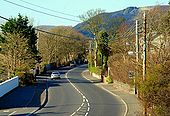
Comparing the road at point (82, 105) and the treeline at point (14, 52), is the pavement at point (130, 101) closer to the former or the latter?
the road at point (82, 105)

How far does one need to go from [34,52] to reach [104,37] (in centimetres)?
1323

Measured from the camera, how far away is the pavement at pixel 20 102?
30800mm

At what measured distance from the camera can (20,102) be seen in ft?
118

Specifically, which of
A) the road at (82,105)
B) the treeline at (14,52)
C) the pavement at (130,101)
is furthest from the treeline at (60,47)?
the road at (82,105)

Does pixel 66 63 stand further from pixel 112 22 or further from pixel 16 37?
pixel 16 37

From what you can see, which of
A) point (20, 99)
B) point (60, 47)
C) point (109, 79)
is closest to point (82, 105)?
point (20, 99)

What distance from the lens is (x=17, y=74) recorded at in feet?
174

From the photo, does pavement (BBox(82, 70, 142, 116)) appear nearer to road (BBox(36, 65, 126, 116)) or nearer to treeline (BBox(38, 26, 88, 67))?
road (BBox(36, 65, 126, 116))

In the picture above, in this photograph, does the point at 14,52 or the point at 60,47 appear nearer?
the point at 14,52

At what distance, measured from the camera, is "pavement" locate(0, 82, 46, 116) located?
30800 mm

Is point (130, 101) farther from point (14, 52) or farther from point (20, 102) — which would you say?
point (14, 52)

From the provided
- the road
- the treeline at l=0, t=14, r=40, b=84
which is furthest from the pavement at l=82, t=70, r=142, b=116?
the treeline at l=0, t=14, r=40, b=84

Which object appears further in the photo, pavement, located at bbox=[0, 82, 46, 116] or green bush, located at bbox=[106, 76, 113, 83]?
green bush, located at bbox=[106, 76, 113, 83]

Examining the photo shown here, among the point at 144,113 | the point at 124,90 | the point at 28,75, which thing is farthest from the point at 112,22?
the point at 144,113
